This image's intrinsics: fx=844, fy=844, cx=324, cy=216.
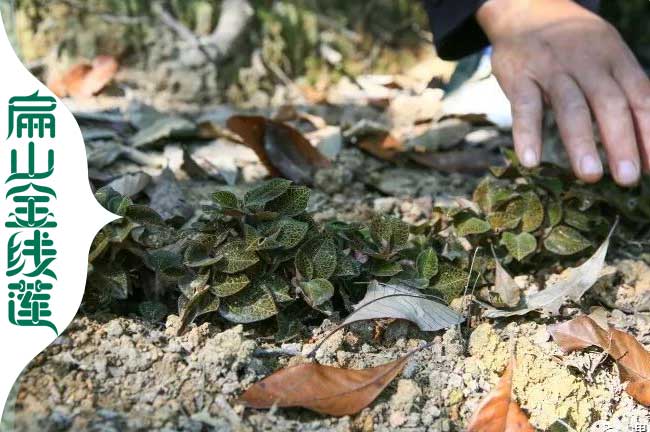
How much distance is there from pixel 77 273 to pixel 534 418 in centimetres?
76

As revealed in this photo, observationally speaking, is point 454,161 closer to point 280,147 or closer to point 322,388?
point 280,147

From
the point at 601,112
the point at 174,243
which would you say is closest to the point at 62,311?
the point at 174,243

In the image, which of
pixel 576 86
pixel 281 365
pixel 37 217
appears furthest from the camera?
pixel 576 86

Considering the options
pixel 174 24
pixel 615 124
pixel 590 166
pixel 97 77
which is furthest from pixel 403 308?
pixel 174 24

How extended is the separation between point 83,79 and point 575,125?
1518mm

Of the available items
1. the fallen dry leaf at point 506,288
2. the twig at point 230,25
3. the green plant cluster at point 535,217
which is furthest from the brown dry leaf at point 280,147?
the twig at point 230,25

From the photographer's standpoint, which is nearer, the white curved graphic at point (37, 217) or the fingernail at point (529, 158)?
the white curved graphic at point (37, 217)

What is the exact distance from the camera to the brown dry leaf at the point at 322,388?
50.4 inches

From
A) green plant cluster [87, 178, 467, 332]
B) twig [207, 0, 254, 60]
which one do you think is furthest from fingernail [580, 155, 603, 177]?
twig [207, 0, 254, 60]

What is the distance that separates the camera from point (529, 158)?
5.31 ft

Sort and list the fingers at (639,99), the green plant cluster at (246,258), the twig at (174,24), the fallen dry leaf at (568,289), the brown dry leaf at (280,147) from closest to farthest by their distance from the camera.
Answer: the green plant cluster at (246,258)
the fallen dry leaf at (568,289)
the fingers at (639,99)
the brown dry leaf at (280,147)
the twig at (174,24)

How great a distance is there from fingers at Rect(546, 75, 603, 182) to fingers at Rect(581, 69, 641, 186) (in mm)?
26

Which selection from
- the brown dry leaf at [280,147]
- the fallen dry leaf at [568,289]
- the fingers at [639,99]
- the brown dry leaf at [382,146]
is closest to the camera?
the fallen dry leaf at [568,289]

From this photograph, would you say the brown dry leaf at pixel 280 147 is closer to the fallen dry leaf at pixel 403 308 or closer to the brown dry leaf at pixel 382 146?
the brown dry leaf at pixel 382 146
